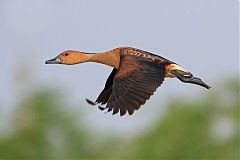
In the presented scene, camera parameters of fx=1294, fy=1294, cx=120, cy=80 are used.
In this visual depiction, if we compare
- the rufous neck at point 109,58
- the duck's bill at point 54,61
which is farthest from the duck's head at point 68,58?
the rufous neck at point 109,58

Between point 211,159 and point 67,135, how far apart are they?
5.15 m

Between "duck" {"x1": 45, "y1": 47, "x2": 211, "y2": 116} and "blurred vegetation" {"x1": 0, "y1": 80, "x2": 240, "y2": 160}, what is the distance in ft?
44.8

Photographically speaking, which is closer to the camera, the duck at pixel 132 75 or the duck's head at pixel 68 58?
the duck at pixel 132 75

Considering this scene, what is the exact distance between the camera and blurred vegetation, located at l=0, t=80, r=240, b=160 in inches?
1022

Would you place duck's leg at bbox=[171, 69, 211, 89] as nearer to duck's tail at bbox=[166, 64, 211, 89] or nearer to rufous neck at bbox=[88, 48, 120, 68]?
duck's tail at bbox=[166, 64, 211, 89]

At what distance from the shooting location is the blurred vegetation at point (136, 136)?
26.0 metres

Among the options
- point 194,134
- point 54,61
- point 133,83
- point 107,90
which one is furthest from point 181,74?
point 194,134

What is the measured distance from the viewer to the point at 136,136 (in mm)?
28422

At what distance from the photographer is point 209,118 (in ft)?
90.8

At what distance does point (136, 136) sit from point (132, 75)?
17790 millimetres

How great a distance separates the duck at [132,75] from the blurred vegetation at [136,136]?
44.8 ft

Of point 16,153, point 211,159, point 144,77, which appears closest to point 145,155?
point 211,159

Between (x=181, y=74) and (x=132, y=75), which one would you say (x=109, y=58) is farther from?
(x=181, y=74)

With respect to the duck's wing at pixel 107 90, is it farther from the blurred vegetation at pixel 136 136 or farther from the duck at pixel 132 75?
the blurred vegetation at pixel 136 136
